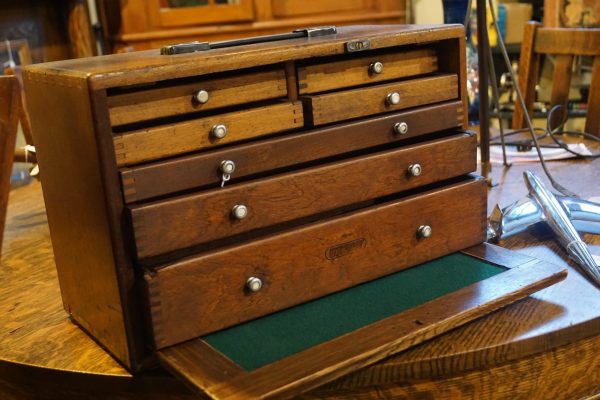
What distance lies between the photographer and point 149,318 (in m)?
1.00

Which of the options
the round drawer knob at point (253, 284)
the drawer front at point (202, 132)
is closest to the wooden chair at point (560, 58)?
the drawer front at point (202, 132)

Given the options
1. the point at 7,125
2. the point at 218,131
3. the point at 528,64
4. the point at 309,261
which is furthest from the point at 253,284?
the point at 528,64

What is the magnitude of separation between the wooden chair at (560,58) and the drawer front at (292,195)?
107 cm

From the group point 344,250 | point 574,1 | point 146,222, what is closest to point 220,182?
point 146,222

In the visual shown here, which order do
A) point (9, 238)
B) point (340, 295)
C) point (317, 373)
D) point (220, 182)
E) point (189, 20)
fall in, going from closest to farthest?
point (317, 373) → point (220, 182) → point (340, 295) → point (9, 238) → point (189, 20)

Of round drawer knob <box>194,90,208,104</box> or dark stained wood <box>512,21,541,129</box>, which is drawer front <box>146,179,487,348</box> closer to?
round drawer knob <box>194,90,208,104</box>

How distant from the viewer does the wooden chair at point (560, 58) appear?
2.17 meters

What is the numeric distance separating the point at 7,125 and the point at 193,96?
0.45 m

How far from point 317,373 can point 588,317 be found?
416mm

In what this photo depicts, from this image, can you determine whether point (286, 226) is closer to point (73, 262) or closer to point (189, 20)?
point (73, 262)

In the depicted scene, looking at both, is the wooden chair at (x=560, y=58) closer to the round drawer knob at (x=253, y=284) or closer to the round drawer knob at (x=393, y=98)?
the round drawer knob at (x=393, y=98)

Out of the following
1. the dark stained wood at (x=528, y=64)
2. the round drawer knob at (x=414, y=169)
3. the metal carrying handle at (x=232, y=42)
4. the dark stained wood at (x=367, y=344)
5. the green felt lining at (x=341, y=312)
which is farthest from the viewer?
the dark stained wood at (x=528, y=64)

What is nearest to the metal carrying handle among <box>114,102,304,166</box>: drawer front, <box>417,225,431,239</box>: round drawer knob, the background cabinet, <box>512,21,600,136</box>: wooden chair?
<box>114,102,304,166</box>: drawer front

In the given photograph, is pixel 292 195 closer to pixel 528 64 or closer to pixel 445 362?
pixel 445 362
